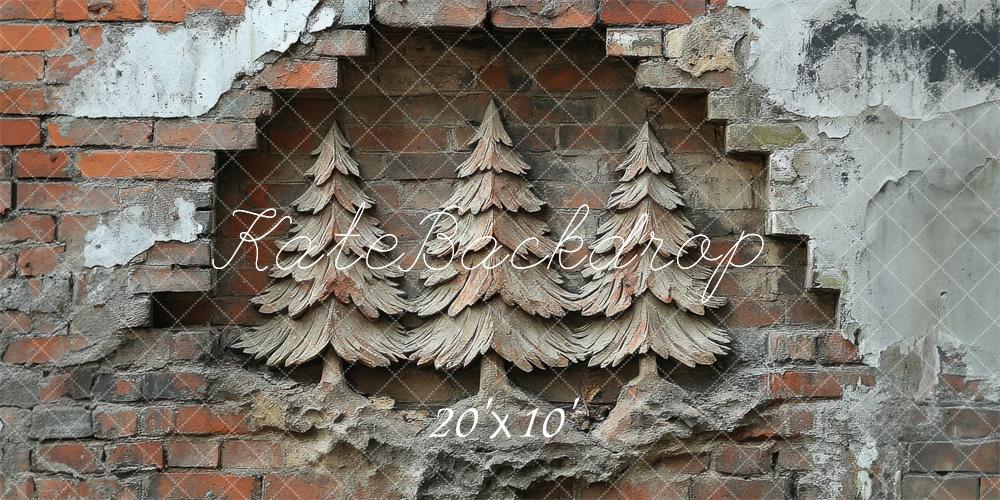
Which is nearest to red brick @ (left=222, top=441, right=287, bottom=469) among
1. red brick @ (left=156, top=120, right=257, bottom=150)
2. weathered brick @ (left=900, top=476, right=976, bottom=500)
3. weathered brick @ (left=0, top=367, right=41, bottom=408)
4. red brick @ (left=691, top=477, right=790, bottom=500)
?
weathered brick @ (left=0, top=367, right=41, bottom=408)

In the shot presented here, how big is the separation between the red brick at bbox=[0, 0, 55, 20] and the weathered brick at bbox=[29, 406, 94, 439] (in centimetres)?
109

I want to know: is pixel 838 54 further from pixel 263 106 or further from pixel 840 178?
pixel 263 106

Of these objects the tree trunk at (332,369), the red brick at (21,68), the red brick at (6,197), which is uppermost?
the red brick at (21,68)

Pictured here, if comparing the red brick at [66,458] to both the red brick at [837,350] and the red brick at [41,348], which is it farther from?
the red brick at [837,350]

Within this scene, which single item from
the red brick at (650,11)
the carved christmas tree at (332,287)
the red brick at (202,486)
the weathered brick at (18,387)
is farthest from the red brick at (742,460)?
the weathered brick at (18,387)

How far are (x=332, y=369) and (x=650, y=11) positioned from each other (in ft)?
4.47

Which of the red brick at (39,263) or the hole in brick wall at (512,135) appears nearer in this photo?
the red brick at (39,263)

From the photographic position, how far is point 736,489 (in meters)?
2.81

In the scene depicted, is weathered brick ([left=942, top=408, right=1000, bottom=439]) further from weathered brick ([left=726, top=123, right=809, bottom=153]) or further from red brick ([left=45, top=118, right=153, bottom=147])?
red brick ([left=45, top=118, right=153, bottom=147])

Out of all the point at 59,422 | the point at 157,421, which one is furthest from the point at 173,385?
the point at 59,422

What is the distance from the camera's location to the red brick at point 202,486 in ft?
9.07

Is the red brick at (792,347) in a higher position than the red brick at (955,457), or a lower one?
higher

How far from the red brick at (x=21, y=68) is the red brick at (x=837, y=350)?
2325 mm

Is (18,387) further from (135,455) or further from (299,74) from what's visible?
(299,74)
